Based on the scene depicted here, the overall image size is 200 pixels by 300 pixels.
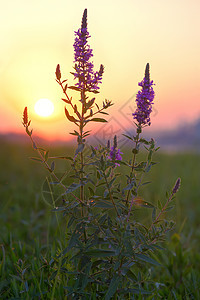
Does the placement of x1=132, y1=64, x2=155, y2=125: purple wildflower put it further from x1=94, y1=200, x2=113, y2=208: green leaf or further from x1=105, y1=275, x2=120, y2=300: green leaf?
x1=105, y1=275, x2=120, y2=300: green leaf

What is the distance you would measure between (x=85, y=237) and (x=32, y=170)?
559cm

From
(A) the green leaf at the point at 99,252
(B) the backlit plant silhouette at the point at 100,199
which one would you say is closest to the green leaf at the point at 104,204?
(B) the backlit plant silhouette at the point at 100,199

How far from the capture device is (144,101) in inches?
73.7

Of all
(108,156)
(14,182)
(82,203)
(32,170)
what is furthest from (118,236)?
(32,170)

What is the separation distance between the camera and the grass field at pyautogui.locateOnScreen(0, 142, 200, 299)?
7.98 feet

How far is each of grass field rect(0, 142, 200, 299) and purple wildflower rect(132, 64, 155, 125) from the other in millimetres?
703

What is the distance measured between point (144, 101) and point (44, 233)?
10.5 feet

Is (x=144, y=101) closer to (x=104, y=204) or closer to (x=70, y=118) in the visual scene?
(x=70, y=118)

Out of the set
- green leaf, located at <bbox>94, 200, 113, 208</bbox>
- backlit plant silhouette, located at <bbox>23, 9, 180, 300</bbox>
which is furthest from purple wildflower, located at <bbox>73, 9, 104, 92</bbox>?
green leaf, located at <bbox>94, 200, 113, 208</bbox>

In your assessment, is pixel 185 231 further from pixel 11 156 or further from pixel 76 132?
pixel 11 156

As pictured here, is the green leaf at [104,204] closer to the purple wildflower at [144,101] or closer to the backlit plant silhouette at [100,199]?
the backlit plant silhouette at [100,199]

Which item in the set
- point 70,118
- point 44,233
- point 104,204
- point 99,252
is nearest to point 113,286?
point 99,252

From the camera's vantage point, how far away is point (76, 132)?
6.06 ft

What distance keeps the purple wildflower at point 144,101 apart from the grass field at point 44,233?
0.70 metres
